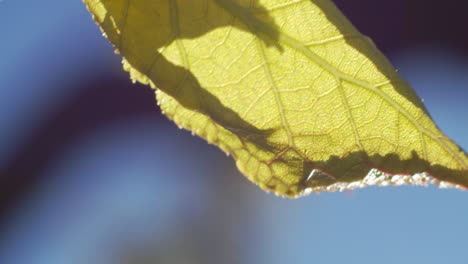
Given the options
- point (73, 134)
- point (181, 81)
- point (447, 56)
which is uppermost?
point (447, 56)

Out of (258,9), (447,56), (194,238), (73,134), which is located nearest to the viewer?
(258,9)

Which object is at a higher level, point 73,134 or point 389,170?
point 389,170

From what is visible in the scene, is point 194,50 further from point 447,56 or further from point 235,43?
point 447,56

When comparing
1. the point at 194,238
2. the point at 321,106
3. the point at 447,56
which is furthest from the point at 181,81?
the point at 194,238

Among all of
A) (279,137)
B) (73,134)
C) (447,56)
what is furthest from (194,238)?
(279,137)

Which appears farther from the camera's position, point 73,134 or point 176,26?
point 73,134

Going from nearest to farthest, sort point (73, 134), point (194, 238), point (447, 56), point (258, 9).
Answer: point (258, 9) → point (447, 56) → point (73, 134) → point (194, 238)
